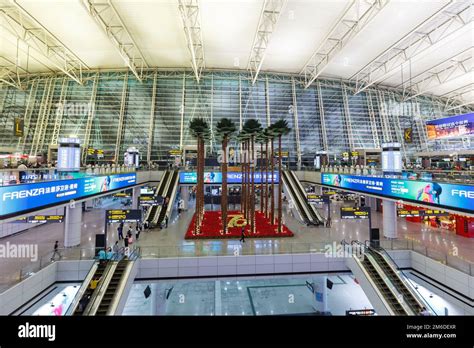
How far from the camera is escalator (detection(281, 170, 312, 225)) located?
21.2 m

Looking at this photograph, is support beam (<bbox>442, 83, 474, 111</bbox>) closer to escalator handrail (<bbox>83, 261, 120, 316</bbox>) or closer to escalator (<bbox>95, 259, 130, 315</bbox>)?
escalator (<bbox>95, 259, 130, 315</bbox>)

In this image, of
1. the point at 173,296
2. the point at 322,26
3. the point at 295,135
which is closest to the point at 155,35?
the point at 322,26

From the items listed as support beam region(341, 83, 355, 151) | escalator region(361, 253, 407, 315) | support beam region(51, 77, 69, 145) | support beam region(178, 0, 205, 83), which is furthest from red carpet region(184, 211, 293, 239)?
support beam region(51, 77, 69, 145)

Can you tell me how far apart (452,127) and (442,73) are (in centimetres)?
2472

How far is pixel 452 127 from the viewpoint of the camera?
57.6 ft

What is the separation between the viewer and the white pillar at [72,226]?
14.8 meters

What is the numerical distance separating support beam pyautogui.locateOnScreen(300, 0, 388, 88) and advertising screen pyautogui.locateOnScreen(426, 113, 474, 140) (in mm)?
9892

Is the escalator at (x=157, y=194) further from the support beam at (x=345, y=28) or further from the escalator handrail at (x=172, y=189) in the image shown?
the support beam at (x=345, y=28)

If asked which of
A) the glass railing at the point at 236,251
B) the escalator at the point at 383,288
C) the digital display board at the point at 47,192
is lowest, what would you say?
the escalator at the point at 383,288

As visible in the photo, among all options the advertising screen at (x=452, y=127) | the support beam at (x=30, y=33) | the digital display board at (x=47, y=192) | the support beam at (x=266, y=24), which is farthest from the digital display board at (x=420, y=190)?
the support beam at (x=30, y=33)

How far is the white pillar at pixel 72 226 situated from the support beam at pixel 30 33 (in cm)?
1905
